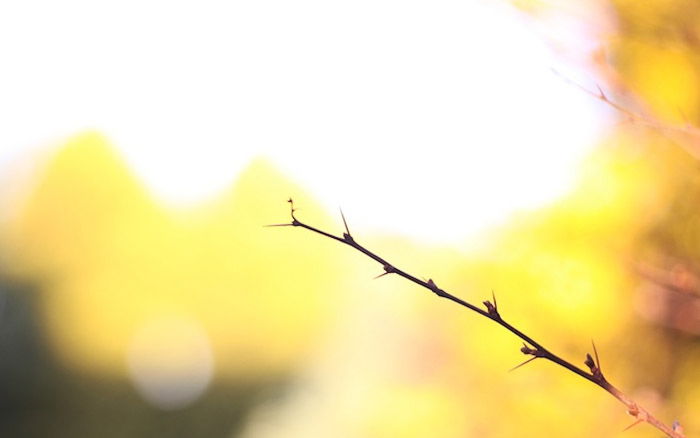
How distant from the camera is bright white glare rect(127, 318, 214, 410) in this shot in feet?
21.3

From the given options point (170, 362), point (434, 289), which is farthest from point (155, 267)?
point (434, 289)

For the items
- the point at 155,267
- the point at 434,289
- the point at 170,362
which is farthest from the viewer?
the point at 155,267

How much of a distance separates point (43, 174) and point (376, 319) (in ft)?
16.2

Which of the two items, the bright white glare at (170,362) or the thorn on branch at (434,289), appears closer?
the thorn on branch at (434,289)

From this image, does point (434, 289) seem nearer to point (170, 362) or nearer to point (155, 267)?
point (170, 362)

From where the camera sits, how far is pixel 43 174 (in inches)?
325

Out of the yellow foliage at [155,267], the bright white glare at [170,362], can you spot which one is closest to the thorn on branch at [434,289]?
the yellow foliage at [155,267]

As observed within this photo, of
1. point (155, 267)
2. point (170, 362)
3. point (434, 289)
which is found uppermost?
point (434, 289)

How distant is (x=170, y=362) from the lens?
7023 millimetres

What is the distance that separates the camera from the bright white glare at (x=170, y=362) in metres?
6.48

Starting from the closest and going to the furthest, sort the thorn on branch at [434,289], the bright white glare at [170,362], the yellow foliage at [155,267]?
the thorn on branch at [434,289]
the bright white glare at [170,362]
the yellow foliage at [155,267]

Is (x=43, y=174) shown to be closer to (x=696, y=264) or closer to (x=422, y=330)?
(x=422, y=330)

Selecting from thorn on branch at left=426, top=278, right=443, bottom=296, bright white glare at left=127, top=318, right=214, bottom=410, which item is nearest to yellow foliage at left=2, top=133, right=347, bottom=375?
bright white glare at left=127, top=318, right=214, bottom=410

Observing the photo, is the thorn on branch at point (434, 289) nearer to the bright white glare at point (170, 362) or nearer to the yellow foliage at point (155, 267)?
the yellow foliage at point (155, 267)
